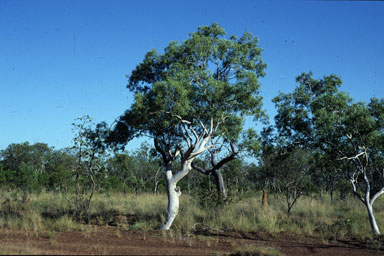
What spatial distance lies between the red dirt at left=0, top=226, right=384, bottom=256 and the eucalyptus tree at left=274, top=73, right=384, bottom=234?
106 inches

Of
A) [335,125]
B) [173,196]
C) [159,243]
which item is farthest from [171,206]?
[335,125]

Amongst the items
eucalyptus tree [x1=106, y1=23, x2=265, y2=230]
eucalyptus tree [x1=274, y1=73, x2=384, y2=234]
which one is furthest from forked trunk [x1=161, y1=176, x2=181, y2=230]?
eucalyptus tree [x1=274, y1=73, x2=384, y2=234]

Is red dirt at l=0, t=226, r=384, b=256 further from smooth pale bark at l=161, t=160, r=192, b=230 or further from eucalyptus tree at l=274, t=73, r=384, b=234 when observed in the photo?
eucalyptus tree at l=274, t=73, r=384, b=234

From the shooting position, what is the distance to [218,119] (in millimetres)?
13398

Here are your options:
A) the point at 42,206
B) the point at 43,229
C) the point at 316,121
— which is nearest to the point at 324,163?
the point at 316,121

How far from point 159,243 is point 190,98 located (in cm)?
553

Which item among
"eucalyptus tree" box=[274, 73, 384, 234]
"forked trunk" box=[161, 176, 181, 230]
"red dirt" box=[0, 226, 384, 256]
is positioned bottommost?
"red dirt" box=[0, 226, 384, 256]

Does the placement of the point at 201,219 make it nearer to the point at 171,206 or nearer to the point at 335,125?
the point at 171,206

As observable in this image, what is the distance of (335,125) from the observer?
12.7m

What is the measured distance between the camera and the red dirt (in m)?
9.23

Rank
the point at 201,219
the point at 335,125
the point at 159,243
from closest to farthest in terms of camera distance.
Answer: the point at 159,243 < the point at 335,125 < the point at 201,219

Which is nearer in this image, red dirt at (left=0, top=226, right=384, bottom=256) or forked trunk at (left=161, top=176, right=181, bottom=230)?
red dirt at (left=0, top=226, right=384, bottom=256)

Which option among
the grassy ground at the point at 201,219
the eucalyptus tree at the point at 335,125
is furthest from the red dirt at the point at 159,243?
the eucalyptus tree at the point at 335,125

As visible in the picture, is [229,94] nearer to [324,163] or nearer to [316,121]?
[316,121]
